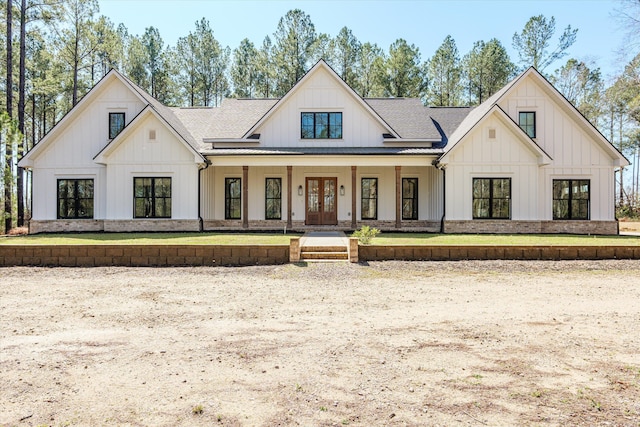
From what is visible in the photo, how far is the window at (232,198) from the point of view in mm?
20109

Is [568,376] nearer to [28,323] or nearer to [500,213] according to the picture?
[28,323]

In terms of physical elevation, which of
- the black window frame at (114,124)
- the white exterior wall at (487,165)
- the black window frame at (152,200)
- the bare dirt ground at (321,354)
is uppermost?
the black window frame at (114,124)

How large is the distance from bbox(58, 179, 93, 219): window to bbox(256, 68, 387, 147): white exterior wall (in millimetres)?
8237

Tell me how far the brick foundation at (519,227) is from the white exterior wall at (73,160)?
1568 centimetres

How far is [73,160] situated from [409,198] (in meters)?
15.7

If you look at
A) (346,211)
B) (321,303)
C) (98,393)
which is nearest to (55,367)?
(98,393)

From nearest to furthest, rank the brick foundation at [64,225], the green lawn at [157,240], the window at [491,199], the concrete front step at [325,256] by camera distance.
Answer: the concrete front step at [325,256]
the green lawn at [157,240]
the window at [491,199]
the brick foundation at [64,225]

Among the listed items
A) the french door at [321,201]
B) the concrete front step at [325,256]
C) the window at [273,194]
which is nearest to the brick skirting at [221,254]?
the concrete front step at [325,256]

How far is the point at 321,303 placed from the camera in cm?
728

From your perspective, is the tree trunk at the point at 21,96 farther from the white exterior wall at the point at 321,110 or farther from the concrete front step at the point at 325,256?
the concrete front step at the point at 325,256

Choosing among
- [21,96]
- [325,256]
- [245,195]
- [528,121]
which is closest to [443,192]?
[528,121]

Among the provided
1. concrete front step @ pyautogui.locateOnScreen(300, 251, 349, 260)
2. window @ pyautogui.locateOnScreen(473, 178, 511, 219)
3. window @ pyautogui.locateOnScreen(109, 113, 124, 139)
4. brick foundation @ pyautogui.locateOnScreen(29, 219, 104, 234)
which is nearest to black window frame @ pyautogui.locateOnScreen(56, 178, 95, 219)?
brick foundation @ pyautogui.locateOnScreen(29, 219, 104, 234)

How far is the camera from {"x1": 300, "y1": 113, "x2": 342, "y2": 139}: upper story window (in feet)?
65.2

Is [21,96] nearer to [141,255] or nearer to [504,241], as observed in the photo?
[141,255]
